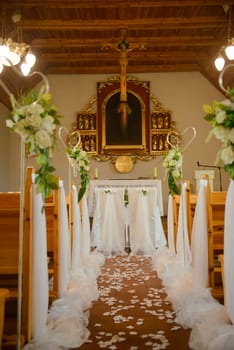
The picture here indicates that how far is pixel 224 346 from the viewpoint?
6.80 feet

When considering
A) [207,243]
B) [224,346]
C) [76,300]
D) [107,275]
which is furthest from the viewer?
[107,275]

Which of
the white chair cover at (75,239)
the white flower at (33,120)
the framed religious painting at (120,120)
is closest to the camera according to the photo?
the white flower at (33,120)

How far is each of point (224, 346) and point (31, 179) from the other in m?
1.52

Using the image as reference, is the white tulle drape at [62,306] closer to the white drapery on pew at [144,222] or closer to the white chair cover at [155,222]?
the white drapery on pew at [144,222]

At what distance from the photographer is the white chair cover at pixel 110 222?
5.71 meters

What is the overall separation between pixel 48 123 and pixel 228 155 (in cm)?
102

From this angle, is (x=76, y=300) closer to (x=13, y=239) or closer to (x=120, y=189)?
(x=13, y=239)

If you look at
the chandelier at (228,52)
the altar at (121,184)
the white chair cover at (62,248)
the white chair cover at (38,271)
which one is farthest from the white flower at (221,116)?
the altar at (121,184)

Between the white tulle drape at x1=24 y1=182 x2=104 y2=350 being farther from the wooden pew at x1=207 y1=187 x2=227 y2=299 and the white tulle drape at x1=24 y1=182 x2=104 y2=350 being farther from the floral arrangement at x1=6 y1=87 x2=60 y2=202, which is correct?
the wooden pew at x1=207 y1=187 x2=227 y2=299

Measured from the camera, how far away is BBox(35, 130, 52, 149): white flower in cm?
204

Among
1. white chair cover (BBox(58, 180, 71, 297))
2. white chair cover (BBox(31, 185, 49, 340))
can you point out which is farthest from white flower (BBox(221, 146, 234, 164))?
white chair cover (BBox(58, 180, 71, 297))

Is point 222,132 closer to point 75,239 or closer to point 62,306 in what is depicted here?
point 62,306

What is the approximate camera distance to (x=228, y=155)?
2.05 m

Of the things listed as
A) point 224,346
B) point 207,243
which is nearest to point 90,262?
point 207,243
